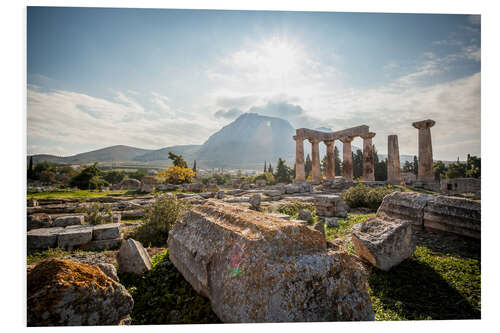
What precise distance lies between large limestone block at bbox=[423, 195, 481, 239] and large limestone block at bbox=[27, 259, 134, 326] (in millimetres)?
6106

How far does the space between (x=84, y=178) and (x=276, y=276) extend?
24.8 metres

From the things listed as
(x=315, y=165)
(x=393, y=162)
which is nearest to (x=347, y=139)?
(x=315, y=165)

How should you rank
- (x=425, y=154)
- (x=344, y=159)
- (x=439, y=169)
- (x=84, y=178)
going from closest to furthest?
(x=425, y=154) < (x=84, y=178) < (x=344, y=159) < (x=439, y=169)

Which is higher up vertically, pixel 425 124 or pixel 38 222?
pixel 425 124

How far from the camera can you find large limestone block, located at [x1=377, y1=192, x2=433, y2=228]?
5.23 meters

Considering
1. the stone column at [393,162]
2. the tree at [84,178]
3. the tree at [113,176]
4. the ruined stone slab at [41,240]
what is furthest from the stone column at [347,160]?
the tree at [113,176]

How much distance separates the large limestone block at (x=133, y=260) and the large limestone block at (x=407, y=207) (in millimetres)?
5076

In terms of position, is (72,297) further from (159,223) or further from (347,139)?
(347,139)

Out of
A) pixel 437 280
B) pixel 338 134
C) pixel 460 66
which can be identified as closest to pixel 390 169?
pixel 338 134

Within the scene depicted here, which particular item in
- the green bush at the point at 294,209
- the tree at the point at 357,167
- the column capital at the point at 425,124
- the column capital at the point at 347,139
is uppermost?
the column capital at the point at 425,124

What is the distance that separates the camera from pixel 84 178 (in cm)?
2098

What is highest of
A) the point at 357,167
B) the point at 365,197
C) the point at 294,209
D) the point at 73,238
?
the point at 357,167

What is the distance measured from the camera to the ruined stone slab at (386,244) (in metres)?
3.71

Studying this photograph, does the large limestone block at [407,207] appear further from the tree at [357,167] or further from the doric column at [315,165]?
the tree at [357,167]
